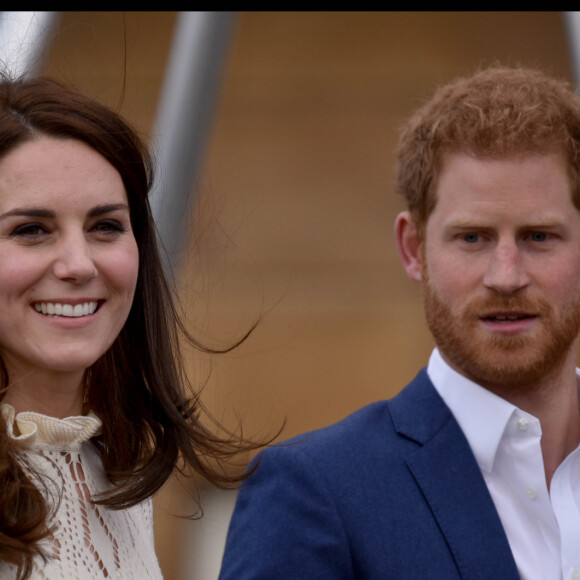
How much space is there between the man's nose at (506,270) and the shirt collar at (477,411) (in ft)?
0.65

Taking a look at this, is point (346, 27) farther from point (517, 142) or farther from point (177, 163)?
point (517, 142)

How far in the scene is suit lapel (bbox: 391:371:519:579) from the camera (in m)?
2.11

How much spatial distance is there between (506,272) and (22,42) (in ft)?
3.13

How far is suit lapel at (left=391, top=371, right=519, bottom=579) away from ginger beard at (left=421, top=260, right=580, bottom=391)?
11 centimetres

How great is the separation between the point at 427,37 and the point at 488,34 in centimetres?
46

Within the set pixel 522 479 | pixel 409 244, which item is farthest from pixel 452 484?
pixel 409 244

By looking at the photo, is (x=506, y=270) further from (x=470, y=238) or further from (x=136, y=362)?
(x=136, y=362)

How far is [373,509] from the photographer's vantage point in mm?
2178

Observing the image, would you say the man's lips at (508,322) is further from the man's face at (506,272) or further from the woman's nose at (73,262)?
the woman's nose at (73,262)

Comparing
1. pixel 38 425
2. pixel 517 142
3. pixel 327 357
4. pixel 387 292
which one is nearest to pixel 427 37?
pixel 387 292

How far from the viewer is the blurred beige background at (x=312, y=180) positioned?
783 cm

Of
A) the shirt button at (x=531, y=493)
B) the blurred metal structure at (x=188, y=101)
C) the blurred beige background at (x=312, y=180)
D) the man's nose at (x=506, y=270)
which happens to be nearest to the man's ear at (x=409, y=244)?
the man's nose at (x=506, y=270)

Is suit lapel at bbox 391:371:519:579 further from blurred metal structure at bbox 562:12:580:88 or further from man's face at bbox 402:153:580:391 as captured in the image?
blurred metal structure at bbox 562:12:580:88

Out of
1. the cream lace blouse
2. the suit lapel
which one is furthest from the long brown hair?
the suit lapel
